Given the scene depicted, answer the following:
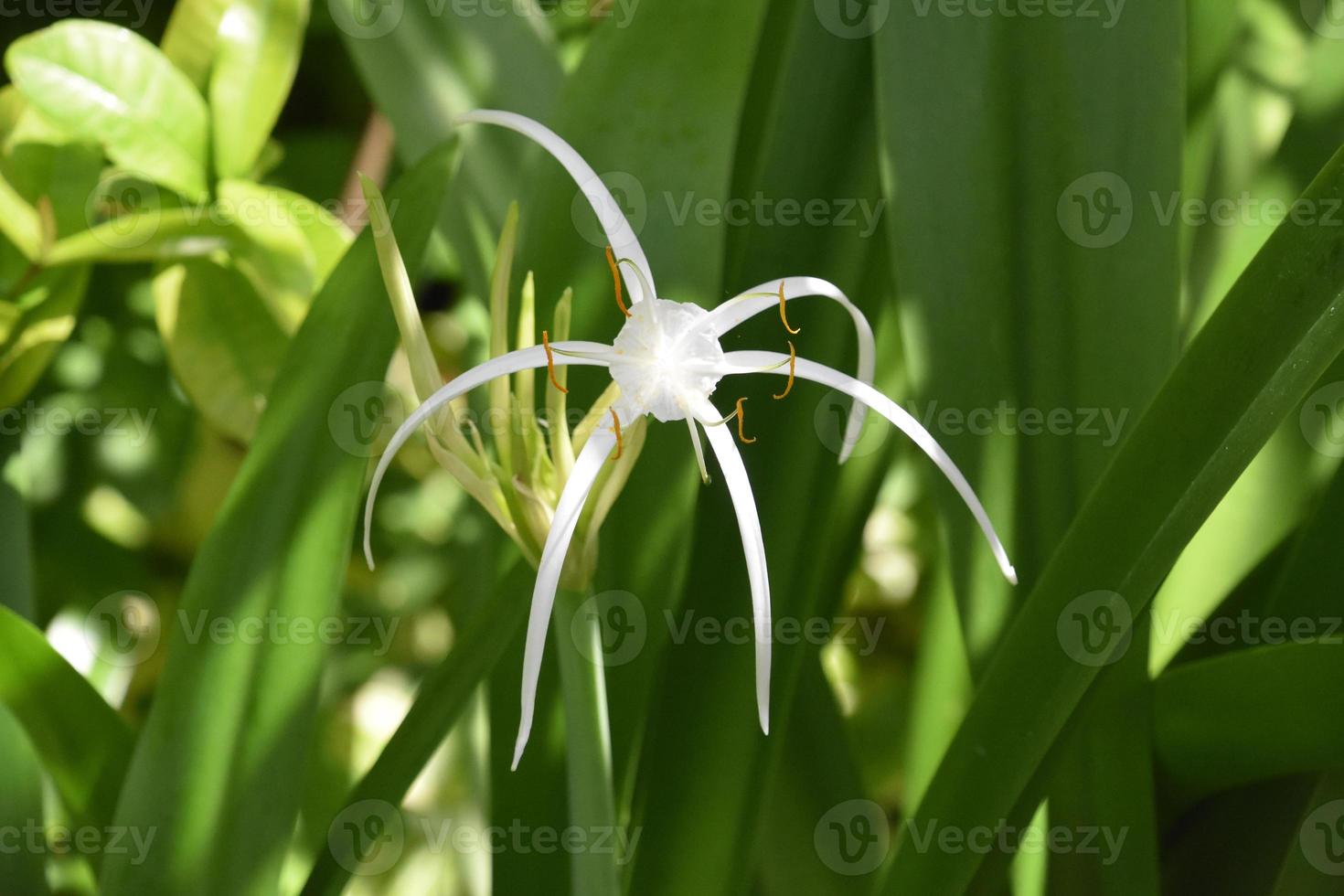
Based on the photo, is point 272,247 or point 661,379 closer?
point 661,379

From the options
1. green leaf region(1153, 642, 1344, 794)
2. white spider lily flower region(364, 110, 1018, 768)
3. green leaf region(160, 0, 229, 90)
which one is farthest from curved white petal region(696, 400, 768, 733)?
green leaf region(160, 0, 229, 90)

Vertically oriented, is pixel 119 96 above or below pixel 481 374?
above

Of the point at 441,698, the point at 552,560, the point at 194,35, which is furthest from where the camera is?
the point at 194,35

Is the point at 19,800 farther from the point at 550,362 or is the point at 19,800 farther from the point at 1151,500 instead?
the point at 1151,500

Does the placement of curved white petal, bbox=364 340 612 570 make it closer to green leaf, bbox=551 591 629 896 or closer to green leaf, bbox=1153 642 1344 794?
green leaf, bbox=551 591 629 896

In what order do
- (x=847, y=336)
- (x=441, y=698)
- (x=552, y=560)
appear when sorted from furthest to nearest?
(x=847, y=336)
(x=441, y=698)
(x=552, y=560)

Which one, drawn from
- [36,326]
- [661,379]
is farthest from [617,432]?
[36,326]

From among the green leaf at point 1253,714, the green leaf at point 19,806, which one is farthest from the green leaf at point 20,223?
the green leaf at point 1253,714
